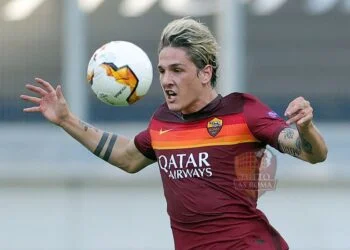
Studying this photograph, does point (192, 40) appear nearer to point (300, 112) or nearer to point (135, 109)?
point (300, 112)

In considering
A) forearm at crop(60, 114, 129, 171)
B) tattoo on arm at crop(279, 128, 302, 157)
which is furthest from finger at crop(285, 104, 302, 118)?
forearm at crop(60, 114, 129, 171)

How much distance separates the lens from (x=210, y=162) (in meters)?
6.02

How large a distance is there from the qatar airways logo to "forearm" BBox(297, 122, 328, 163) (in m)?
0.57

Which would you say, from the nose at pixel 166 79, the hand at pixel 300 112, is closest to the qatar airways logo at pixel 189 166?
the nose at pixel 166 79

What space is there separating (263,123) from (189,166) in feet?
1.46

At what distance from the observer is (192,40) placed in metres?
6.14

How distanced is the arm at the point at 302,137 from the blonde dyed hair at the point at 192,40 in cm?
65

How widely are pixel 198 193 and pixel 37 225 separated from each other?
467 cm

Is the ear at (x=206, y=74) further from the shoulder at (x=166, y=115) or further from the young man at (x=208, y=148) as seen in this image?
the shoulder at (x=166, y=115)

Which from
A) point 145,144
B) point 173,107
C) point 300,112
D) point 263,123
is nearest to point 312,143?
point 300,112

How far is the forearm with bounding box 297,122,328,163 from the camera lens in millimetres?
5559

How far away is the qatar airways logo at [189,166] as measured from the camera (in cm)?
602

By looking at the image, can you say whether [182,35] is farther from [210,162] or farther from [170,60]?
[210,162]

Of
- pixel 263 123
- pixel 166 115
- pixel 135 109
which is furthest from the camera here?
pixel 135 109
